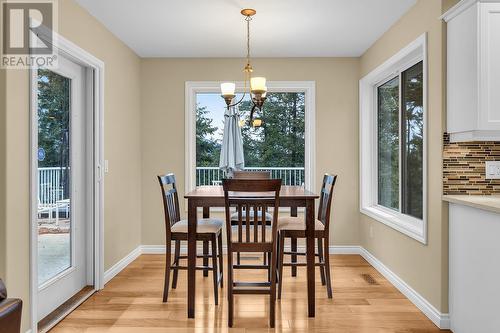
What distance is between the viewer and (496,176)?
112 inches

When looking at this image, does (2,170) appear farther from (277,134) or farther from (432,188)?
(277,134)

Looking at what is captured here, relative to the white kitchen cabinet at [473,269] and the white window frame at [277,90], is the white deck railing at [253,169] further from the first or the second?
the white kitchen cabinet at [473,269]

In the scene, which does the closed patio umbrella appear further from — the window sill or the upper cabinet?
the upper cabinet

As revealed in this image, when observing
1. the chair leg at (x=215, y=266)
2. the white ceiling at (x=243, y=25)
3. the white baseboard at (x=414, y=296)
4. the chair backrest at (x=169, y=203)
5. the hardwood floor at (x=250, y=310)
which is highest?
the white ceiling at (x=243, y=25)

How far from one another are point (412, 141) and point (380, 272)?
145 centimetres

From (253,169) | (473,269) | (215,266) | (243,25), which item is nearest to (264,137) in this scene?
(253,169)

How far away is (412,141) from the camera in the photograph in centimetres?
378

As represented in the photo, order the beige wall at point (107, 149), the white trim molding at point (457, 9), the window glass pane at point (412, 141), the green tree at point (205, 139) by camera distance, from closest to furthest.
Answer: the beige wall at point (107, 149) → the white trim molding at point (457, 9) → the window glass pane at point (412, 141) → the green tree at point (205, 139)

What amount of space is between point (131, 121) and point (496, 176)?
3774mm

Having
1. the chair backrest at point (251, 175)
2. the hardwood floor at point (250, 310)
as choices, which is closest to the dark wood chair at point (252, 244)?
the hardwood floor at point (250, 310)

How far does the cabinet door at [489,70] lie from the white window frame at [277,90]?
2.71 m

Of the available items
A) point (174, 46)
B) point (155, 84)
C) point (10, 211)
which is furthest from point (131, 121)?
point (10, 211)

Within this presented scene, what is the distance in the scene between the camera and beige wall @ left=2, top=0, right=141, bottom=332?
95.0 inches

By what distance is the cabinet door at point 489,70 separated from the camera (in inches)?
98.0
